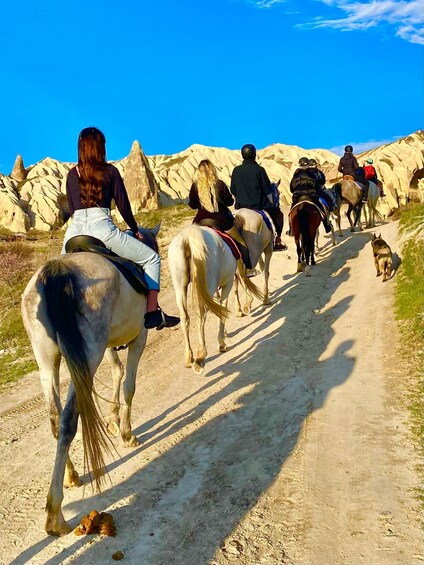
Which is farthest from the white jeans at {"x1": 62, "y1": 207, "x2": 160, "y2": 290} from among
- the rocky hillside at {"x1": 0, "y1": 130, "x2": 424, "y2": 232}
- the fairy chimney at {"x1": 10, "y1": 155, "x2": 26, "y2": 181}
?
the fairy chimney at {"x1": 10, "y1": 155, "x2": 26, "y2": 181}

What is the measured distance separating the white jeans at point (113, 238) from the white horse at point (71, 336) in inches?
25.7

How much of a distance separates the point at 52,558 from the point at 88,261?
2.58 m

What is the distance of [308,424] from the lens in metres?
5.97

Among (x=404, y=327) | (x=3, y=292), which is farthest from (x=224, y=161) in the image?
(x=404, y=327)

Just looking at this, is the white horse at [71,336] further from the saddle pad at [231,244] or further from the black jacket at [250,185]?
the black jacket at [250,185]

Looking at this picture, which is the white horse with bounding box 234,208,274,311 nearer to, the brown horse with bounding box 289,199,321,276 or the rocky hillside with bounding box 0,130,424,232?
the brown horse with bounding box 289,199,321,276

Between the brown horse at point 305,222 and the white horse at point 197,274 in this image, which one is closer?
the white horse at point 197,274

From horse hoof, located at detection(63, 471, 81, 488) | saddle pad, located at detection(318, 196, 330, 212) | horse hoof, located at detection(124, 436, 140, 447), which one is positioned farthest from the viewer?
saddle pad, located at detection(318, 196, 330, 212)

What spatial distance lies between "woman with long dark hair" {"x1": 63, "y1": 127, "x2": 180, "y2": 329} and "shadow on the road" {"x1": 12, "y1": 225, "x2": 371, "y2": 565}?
5.27ft

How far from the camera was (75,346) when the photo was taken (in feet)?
13.9

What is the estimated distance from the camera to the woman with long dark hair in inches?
209

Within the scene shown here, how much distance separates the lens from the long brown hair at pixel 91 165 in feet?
17.3

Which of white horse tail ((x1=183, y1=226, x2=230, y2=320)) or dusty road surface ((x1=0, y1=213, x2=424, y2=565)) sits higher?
white horse tail ((x1=183, y1=226, x2=230, y2=320))

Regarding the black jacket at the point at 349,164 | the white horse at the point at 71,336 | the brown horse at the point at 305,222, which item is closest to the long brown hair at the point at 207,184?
the white horse at the point at 71,336
